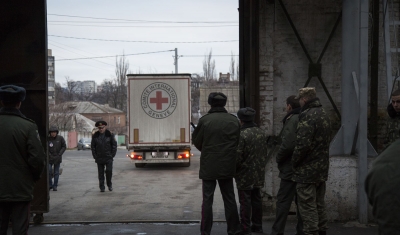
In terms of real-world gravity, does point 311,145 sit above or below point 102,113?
above

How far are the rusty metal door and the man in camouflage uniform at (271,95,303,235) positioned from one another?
3.86 m

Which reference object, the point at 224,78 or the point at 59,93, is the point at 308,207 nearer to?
the point at 224,78

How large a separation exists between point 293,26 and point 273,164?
7.55ft

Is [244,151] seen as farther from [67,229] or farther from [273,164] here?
[67,229]

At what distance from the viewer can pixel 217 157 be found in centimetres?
734

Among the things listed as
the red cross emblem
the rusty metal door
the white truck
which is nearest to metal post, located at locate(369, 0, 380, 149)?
the rusty metal door

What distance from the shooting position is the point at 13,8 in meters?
9.06

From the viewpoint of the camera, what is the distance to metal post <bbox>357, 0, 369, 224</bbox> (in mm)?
8445

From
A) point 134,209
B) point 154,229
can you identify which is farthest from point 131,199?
point 154,229

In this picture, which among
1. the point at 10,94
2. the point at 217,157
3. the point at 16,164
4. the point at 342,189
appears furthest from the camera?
the point at 342,189

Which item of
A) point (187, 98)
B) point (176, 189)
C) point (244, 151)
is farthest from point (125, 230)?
point (187, 98)

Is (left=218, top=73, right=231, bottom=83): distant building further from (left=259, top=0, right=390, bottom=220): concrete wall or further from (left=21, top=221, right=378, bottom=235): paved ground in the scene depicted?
(left=21, top=221, right=378, bottom=235): paved ground

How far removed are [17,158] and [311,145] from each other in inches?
132

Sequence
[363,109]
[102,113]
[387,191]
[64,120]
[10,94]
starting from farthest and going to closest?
[102,113] → [64,120] → [363,109] → [10,94] → [387,191]
